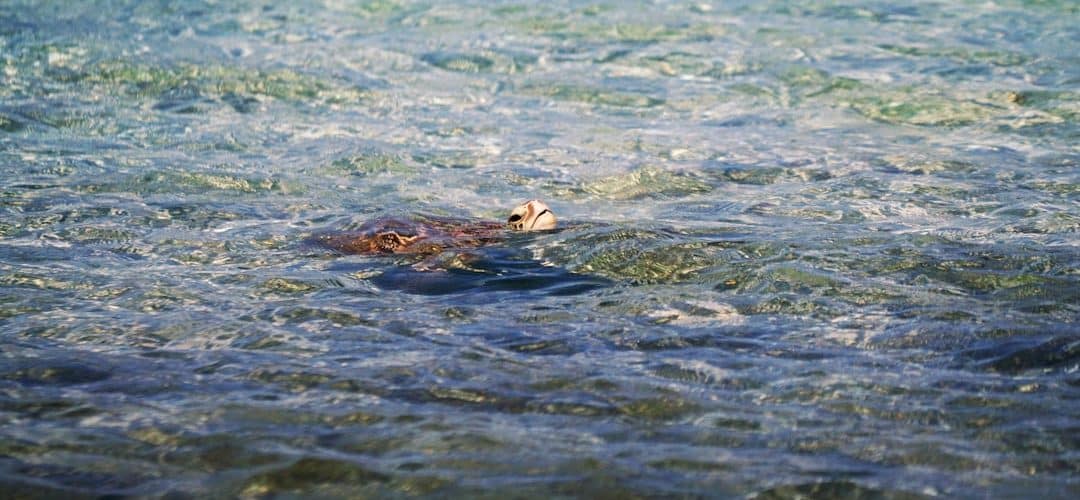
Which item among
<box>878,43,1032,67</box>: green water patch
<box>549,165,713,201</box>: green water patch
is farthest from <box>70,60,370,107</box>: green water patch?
<box>878,43,1032,67</box>: green water patch

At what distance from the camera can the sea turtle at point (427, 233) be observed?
5613mm

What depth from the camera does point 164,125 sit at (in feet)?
29.6

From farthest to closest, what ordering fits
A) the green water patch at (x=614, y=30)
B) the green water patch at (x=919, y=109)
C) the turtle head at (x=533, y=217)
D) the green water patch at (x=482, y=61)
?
the green water patch at (x=614, y=30)
the green water patch at (x=482, y=61)
the green water patch at (x=919, y=109)
the turtle head at (x=533, y=217)

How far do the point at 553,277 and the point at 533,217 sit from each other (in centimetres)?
73

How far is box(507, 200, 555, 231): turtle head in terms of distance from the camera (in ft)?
19.3

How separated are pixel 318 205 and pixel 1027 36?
8.21m

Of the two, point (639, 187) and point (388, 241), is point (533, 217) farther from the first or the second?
point (639, 187)

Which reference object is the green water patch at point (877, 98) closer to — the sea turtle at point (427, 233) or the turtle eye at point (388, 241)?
the sea turtle at point (427, 233)

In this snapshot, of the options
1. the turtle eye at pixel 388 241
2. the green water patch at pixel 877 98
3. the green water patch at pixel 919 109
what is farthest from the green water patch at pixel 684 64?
the turtle eye at pixel 388 241

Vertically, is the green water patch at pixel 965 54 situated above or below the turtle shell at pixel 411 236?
above

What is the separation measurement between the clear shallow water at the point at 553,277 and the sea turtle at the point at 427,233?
0.45ft

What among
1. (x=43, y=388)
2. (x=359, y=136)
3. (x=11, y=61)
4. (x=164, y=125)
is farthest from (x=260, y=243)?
(x=11, y=61)

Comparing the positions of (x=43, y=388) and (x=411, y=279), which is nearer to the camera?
(x=43, y=388)

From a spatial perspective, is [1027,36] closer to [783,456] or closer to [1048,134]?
[1048,134]
